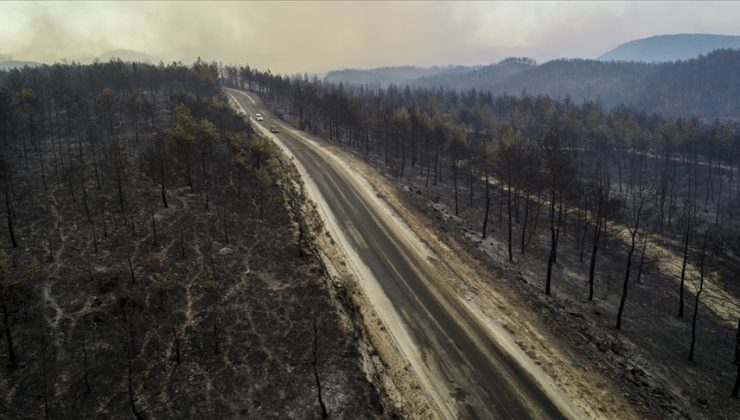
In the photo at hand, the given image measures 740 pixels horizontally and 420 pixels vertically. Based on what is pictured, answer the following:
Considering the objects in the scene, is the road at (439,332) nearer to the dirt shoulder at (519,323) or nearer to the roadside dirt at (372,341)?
the roadside dirt at (372,341)

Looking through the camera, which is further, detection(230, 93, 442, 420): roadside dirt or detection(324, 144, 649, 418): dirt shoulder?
detection(324, 144, 649, 418): dirt shoulder

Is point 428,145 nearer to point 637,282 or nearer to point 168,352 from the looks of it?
point 637,282

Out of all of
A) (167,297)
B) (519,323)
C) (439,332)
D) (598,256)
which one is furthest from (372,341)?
(598,256)

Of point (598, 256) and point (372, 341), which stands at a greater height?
point (372, 341)

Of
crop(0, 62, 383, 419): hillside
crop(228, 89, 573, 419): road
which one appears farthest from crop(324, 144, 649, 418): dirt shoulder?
crop(0, 62, 383, 419): hillside

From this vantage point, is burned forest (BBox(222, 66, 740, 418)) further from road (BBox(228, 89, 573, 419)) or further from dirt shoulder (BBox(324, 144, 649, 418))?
road (BBox(228, 89, 573, 419))

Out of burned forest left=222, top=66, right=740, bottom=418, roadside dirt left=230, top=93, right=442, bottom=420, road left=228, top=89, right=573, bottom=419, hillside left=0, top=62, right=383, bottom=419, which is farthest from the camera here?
burned forest left=222, top=66, right=740, bottom=418

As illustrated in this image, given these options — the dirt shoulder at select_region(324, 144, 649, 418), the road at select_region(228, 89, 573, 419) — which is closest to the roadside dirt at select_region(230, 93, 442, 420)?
the road at select_region(228, 89, 573, 419)

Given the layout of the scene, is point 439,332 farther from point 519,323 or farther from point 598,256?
point 598,256

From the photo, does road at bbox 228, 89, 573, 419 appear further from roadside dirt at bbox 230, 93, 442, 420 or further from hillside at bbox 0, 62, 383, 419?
hillside at bbox 0, 62, 383, 419

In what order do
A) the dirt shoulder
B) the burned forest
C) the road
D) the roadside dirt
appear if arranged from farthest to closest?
the burned forest, the dirt shoulder, the road, the roadside dirt
